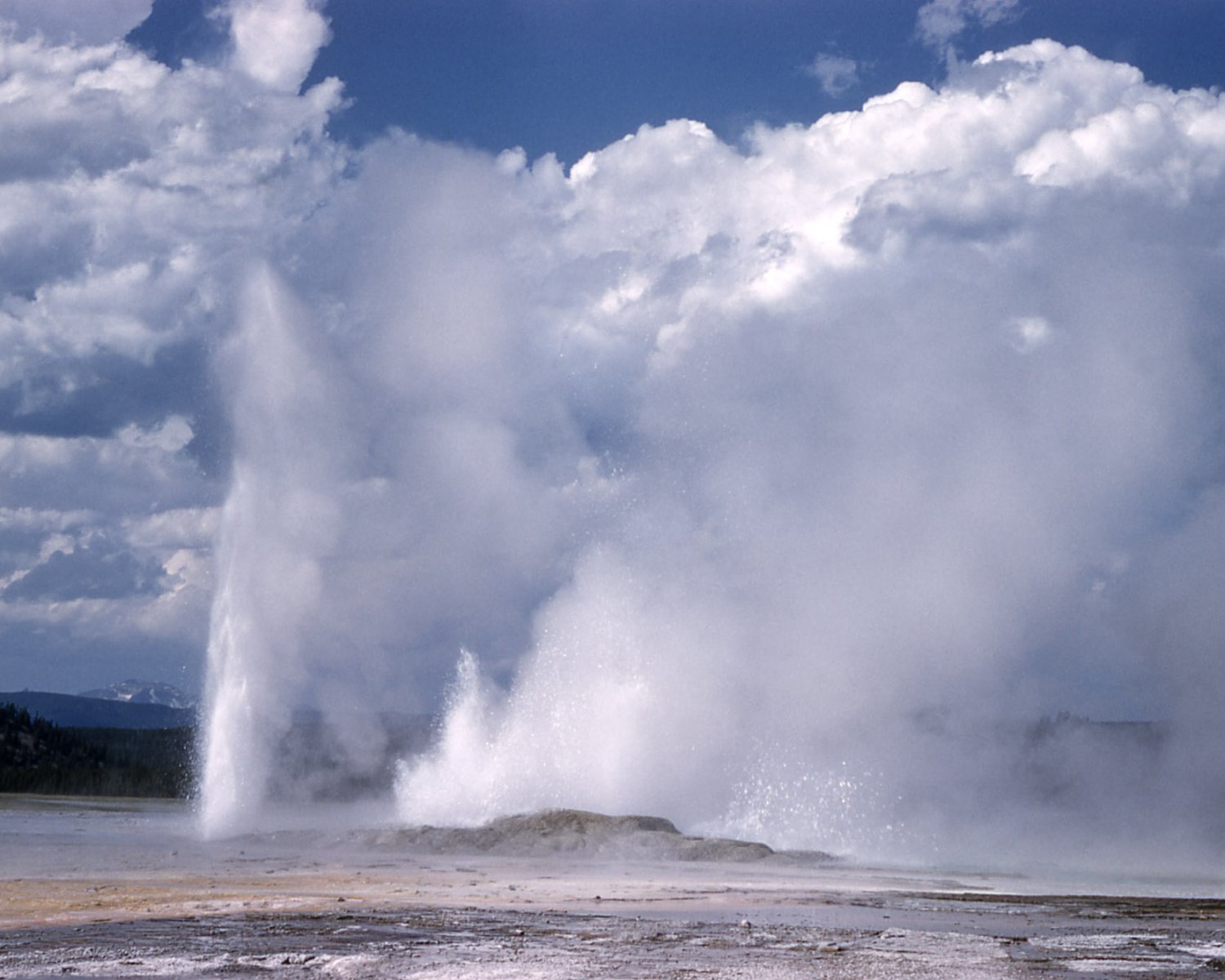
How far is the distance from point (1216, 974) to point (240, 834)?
3293 cm

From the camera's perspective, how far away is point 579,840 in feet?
135

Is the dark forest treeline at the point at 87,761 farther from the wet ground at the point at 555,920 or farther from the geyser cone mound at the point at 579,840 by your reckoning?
the wet ground at the point at 555,920

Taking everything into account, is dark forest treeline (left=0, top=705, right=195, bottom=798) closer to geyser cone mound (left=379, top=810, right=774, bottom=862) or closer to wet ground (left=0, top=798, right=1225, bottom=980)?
geyser cone mound (left=379, top=810, right=774, bottom=862)

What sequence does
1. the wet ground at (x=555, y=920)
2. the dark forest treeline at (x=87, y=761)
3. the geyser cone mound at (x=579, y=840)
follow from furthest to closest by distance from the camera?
the dark forest treeline at (x=87, y=761), the geyser cone mound at (x=579, y=840), the wet ground at (x=555, y=920)

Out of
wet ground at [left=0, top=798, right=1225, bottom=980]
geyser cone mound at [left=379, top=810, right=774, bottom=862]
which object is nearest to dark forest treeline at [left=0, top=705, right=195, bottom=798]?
geyser cone mound at [left=379, top=810, right=774, bottom=862]

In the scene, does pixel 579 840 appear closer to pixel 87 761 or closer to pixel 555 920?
pixel 555 920

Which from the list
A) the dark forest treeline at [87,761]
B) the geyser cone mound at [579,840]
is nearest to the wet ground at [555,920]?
the geyser cone mound at [579,840]

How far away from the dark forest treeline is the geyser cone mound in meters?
53.3

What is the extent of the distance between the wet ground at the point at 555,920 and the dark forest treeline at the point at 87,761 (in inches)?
2450

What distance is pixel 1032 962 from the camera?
17.0 meters

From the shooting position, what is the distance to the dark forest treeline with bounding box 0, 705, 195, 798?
102875 millimetres

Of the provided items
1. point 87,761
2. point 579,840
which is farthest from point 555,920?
point 87,761

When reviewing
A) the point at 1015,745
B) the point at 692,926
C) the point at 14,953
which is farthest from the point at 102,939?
the point at 1015,745

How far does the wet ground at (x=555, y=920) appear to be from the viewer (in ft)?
52.1
